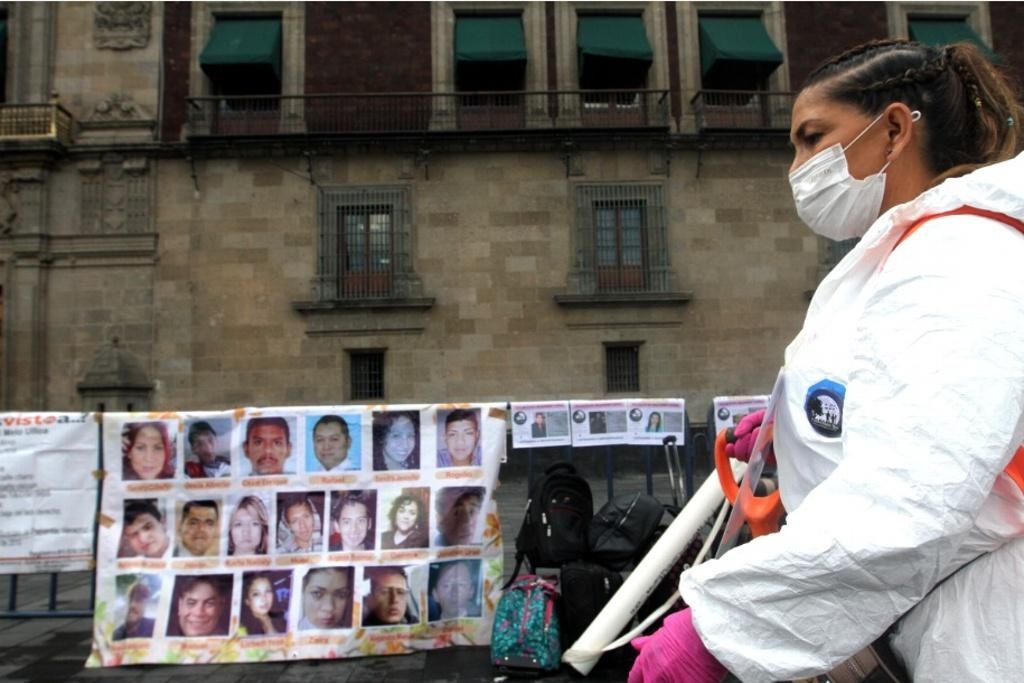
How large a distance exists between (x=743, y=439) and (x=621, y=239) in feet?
54.2

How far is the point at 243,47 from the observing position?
17750 millimetres

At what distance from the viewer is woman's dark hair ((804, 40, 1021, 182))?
1329 millimetres

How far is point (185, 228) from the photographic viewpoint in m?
17.7

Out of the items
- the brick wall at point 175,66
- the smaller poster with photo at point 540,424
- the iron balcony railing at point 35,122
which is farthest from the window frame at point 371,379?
the smaller poster with photo at point 540,424

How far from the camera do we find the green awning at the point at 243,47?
17.5 metres

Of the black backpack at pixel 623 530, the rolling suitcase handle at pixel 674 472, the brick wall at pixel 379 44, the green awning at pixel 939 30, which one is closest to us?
the black backpack at pixel 623 530

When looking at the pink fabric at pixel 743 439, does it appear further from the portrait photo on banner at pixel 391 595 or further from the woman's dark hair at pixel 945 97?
the portrait photo on banner at pixel 391 595

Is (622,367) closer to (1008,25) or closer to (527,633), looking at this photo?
(527,633)

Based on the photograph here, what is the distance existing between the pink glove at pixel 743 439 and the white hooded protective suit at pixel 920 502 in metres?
0.89

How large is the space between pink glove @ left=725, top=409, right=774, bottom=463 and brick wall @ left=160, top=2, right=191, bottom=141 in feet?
60.8

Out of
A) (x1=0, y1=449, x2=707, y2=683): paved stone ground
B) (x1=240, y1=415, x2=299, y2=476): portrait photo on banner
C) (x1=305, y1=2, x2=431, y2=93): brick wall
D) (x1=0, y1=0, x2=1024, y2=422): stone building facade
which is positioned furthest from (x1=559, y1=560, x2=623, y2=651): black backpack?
(x1=305, y1=2, x2=431, y2=93): brick wall

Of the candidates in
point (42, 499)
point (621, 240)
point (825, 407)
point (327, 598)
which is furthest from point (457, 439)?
point (621, 240)

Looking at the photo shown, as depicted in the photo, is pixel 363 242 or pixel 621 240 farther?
pixel 621 240

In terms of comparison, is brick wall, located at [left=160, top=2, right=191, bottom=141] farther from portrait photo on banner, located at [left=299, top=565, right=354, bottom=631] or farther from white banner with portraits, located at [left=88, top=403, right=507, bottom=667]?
portrait photo on banner, located at [left=299, top=565, right=354, bottom=631]
